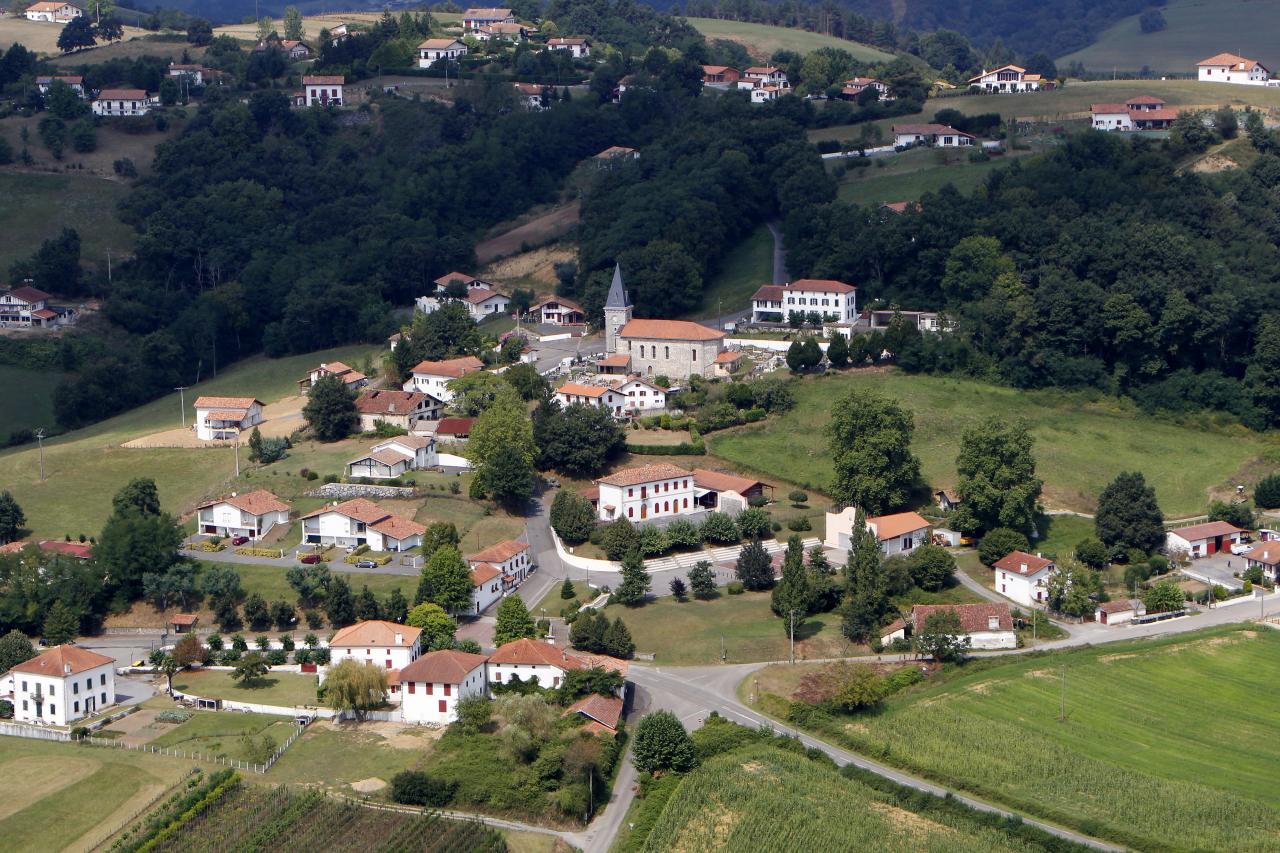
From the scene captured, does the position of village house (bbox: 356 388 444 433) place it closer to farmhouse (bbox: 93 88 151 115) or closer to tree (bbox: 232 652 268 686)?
tree (bbox: 232 652 268 686)

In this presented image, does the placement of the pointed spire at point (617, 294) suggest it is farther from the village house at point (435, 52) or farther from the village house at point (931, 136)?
the village house at point (435, 52)

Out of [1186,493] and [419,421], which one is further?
[419,421]

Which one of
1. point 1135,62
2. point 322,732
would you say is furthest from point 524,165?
point 1135,62

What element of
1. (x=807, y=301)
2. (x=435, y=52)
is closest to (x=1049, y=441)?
(x=807, y=301)

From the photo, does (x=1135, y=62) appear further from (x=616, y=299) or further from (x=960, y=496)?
(x=960, y=496)

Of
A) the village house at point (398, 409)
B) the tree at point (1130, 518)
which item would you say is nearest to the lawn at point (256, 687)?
the village house at point (398, 409)

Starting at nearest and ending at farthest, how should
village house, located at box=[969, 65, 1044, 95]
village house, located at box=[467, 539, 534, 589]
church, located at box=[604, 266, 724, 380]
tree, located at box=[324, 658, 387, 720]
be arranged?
tree, located at box=[324, 658, 387, 720] → village house, located at box=[467, 539, 534, 589] → church, located at box=[604, 266, 724, 380] → village house, located at box=[969, 65, 1044, 95]

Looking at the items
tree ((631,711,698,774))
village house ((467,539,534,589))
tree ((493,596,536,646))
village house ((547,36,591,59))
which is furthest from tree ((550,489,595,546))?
village house ((547,36,591,59))
